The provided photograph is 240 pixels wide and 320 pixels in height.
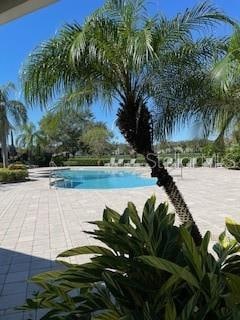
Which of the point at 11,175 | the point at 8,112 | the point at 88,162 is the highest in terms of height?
the point at 8,112

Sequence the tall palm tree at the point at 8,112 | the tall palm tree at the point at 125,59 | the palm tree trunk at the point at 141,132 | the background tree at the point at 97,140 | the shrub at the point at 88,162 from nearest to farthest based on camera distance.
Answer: the tall palm tree at the point at 125,59 < the palm tree trunk at the point at 141,132 < the tall palm tree at the point at 8,112 < the shrub at the point at 88,162 < the background tree at the point at 97,140

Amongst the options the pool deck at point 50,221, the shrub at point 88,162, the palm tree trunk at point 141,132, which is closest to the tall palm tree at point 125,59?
the palm tree trunk at point 141,132

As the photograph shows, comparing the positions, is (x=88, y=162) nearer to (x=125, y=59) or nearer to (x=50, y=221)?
(x=50, y=221)

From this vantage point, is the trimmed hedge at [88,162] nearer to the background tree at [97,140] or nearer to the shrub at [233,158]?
the background tree at [97,140]

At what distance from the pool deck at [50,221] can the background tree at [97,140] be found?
25260mm

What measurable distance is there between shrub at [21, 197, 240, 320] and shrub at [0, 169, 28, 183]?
795 inches

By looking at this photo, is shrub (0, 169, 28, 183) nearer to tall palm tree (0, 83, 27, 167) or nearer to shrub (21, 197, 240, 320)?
tall palm tree (0, 83, 27, 167)

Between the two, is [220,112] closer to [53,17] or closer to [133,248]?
[53,17]

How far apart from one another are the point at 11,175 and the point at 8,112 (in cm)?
529

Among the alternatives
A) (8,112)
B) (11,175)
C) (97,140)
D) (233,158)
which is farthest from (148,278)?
(97,140)

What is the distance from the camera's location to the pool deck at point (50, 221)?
524 centimetres

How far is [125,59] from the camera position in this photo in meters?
4.93

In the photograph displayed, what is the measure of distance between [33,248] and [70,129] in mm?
40446

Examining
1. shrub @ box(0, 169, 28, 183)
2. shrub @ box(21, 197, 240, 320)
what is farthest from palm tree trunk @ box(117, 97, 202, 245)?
shrub @ box(0, 169, 28, 183)
